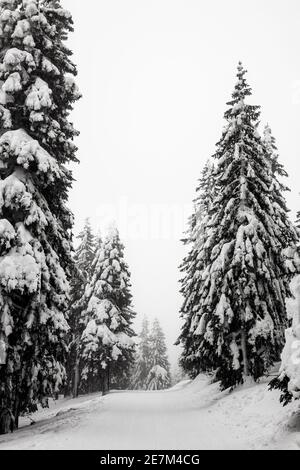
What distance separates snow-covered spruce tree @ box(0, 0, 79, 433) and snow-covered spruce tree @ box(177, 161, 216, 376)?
465 inches

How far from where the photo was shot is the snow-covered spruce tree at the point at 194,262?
25.8 metres

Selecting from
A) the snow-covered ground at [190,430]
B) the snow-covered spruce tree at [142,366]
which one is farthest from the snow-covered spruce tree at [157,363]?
the snow-covered ground at [190,430]

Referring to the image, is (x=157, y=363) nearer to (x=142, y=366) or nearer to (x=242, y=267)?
(x=142, y=366)

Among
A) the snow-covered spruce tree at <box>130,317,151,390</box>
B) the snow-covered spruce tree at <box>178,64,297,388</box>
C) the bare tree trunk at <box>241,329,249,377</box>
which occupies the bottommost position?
the snow-covered spruce tree at <box>130,317,151,390</box>

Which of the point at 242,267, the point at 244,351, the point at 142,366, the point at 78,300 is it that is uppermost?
the point at 78,300

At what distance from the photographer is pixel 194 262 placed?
91.5 feet

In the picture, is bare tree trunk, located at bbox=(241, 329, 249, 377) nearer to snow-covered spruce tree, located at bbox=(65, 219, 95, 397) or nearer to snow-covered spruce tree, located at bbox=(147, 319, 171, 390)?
snow-covered spruce tree, located at bbox=(65, 219, 95, 397)

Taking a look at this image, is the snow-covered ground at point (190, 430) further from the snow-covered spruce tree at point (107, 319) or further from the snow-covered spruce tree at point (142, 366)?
the snow-covered spruce tree at point (142, 366)

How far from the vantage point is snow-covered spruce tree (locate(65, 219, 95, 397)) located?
3462 cm

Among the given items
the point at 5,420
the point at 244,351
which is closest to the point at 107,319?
the point at 244,351

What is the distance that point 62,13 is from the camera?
48.7 ft

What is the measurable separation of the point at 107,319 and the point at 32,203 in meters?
20.0

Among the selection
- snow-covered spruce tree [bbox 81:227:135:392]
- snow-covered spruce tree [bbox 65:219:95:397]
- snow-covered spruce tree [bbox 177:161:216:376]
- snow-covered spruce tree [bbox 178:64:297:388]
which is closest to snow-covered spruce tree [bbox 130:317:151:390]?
snow-covered spruce tree [bbox 65:219:95:397]

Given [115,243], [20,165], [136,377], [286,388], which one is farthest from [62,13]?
[136,377]
